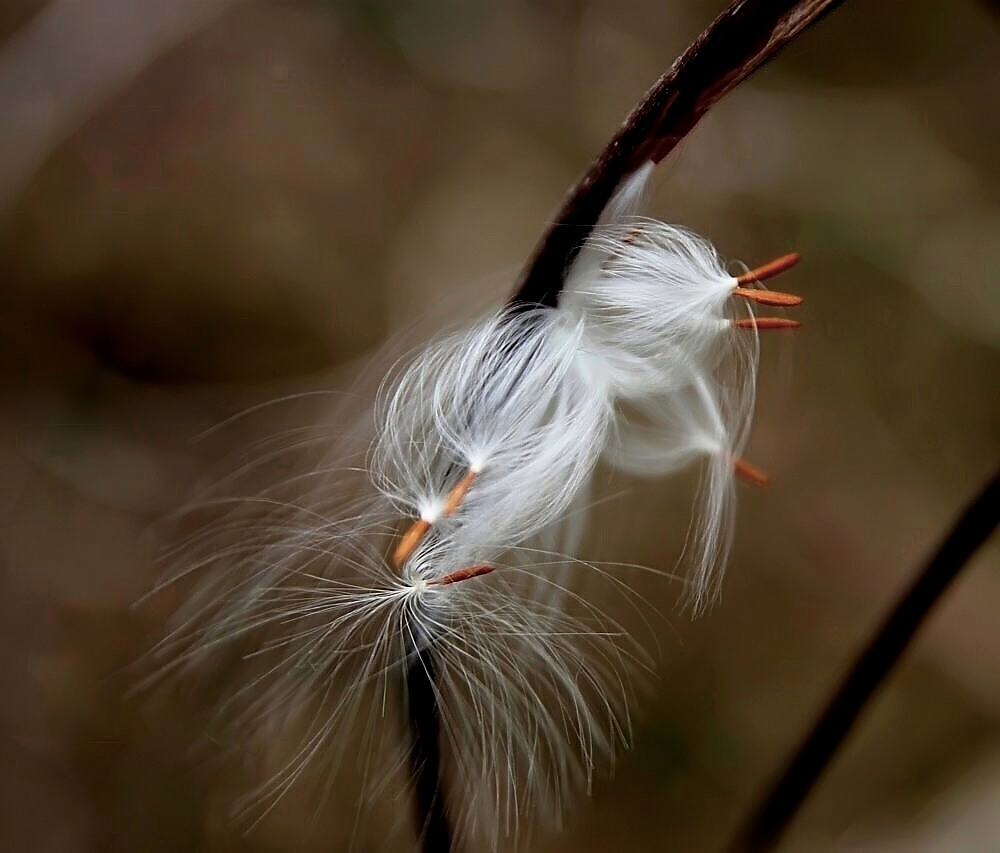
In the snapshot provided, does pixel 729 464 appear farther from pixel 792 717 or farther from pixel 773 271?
pixel 792 717

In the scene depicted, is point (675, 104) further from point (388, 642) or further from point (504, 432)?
point (388, 642)

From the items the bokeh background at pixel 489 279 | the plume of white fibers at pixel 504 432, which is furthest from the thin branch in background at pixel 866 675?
the plume of white fibers at pixel 504 432

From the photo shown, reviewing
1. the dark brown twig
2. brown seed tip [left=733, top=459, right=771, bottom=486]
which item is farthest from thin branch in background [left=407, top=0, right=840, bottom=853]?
brown seed tip [left=733, top=459, right=771, bottom=486]

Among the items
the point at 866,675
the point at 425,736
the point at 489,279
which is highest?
the point at 489,279

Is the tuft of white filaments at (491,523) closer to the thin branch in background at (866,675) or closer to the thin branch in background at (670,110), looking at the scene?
the thin branch in background at (670,110)

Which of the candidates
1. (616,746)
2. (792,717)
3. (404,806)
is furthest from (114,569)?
(792,717)

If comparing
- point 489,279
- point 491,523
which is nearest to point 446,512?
point 491,523
